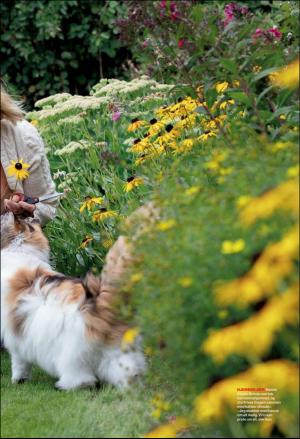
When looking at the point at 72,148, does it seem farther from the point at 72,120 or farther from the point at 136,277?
the point at 136,277

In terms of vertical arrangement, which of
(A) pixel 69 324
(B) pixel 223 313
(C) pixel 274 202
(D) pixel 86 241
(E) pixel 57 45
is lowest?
(E) pixel 57 45

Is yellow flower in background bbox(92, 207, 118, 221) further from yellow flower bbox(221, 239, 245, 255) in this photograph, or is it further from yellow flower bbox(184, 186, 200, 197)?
yellow flower bbox(221, 239, 245, 255)

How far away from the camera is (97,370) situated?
401 cm

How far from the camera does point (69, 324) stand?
3.90 meters

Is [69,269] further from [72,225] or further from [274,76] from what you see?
[274,76]

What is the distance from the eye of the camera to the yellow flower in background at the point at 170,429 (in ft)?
10.2

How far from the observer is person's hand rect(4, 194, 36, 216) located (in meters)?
4.44

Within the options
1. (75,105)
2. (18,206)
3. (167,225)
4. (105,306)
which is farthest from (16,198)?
(75,105)

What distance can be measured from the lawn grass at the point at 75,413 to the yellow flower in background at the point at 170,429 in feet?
0.32

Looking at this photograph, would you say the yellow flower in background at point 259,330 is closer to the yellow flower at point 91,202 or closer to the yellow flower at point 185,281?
the yellow flower at point 185,281

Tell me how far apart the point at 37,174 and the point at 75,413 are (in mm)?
1689

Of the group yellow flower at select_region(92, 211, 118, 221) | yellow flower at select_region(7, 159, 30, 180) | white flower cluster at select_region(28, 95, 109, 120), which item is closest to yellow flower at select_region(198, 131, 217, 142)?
yellow flower at select_region(92, 211, 118, 221)

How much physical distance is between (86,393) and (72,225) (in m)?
1.96

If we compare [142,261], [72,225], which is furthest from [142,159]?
[142,261]
